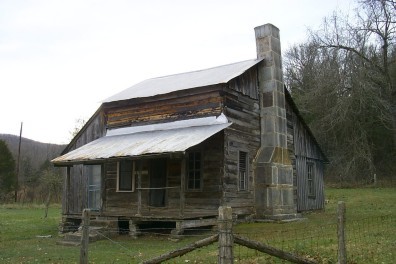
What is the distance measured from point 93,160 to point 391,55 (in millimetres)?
29829

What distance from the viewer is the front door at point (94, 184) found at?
776 inches

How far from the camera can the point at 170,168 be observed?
17109mm

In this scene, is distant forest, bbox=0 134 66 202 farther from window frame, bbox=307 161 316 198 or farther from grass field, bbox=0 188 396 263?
window frame, bbox=307 161 316 198

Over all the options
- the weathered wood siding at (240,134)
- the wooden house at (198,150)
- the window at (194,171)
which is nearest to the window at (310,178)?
the wooden house at (198,150)

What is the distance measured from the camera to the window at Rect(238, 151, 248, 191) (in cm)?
1723

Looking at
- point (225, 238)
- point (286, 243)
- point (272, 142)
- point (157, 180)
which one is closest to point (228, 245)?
point (225, 238)

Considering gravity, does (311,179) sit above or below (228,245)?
above

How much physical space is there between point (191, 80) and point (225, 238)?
43.9 feet

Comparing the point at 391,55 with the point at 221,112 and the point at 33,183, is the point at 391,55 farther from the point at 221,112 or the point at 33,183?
the point at 33,183

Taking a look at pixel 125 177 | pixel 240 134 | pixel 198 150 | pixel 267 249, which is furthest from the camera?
pixel 125 177

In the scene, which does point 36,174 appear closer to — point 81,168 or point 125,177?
point 81,168

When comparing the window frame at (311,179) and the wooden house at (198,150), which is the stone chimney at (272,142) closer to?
the wooden house at (198,150)

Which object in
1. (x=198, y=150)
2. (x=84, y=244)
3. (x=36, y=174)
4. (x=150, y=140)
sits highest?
(x=36, y=174)

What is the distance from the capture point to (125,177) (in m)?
18.1
